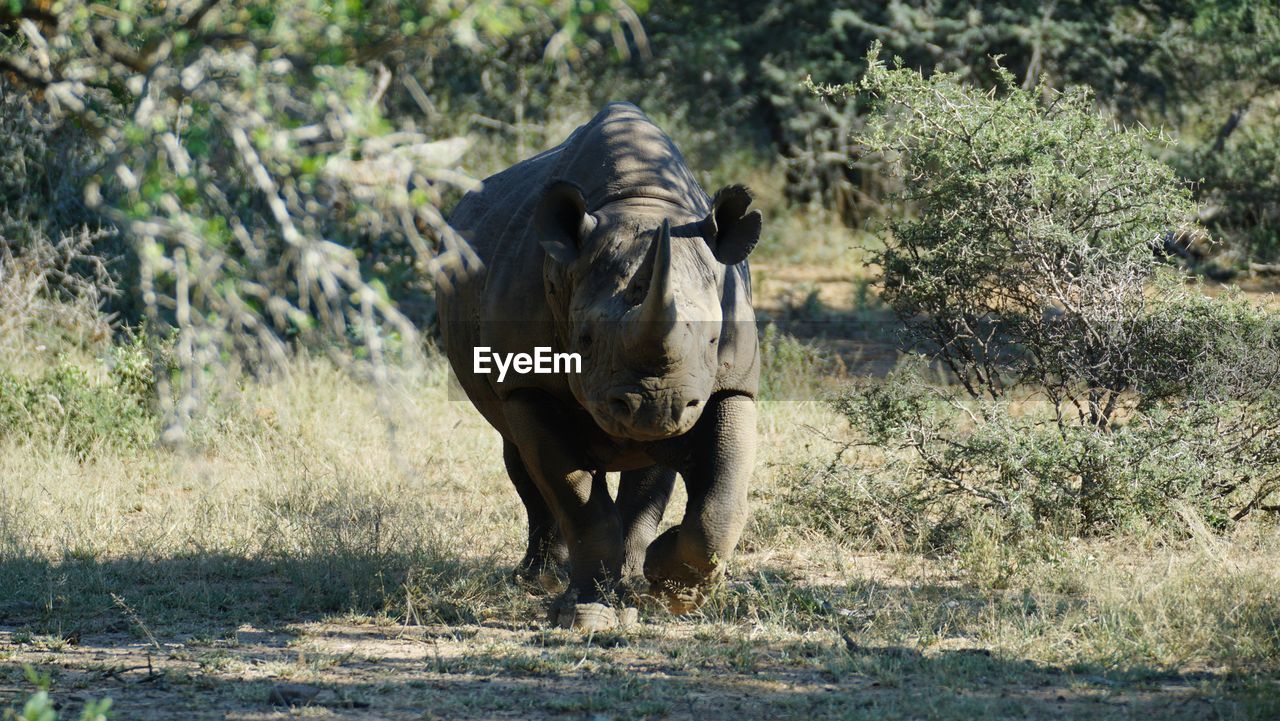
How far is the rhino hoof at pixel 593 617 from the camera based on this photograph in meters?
6.37

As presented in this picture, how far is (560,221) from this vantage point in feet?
20.2

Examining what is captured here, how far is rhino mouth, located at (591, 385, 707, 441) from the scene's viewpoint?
5.59m

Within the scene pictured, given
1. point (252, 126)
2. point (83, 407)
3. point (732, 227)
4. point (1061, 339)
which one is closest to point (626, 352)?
point (732, 227)

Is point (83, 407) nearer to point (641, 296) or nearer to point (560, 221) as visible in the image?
point (560, 221)

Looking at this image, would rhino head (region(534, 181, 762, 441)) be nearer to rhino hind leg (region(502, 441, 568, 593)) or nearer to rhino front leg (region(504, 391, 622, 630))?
rhino front leg (region(504, 391, 622, 630))

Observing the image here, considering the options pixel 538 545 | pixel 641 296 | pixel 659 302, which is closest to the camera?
pixel 659 302

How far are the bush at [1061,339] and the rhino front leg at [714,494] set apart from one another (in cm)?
164

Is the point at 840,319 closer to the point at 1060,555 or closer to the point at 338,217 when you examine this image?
the point at 338,217

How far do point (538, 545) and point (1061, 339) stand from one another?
9.88 ft

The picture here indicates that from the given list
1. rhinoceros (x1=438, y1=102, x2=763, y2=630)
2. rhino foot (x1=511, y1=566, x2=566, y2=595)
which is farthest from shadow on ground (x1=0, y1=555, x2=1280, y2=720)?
rhinoceros (x1=438, y1=102, x2=763, y2=630)

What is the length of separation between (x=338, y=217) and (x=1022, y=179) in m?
Result: 6.64

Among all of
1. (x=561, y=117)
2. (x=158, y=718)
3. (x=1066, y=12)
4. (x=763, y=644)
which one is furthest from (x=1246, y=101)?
(x=158, y=718)

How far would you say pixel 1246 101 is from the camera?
16531 millimetres

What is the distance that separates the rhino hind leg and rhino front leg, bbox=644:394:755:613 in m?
1.03
